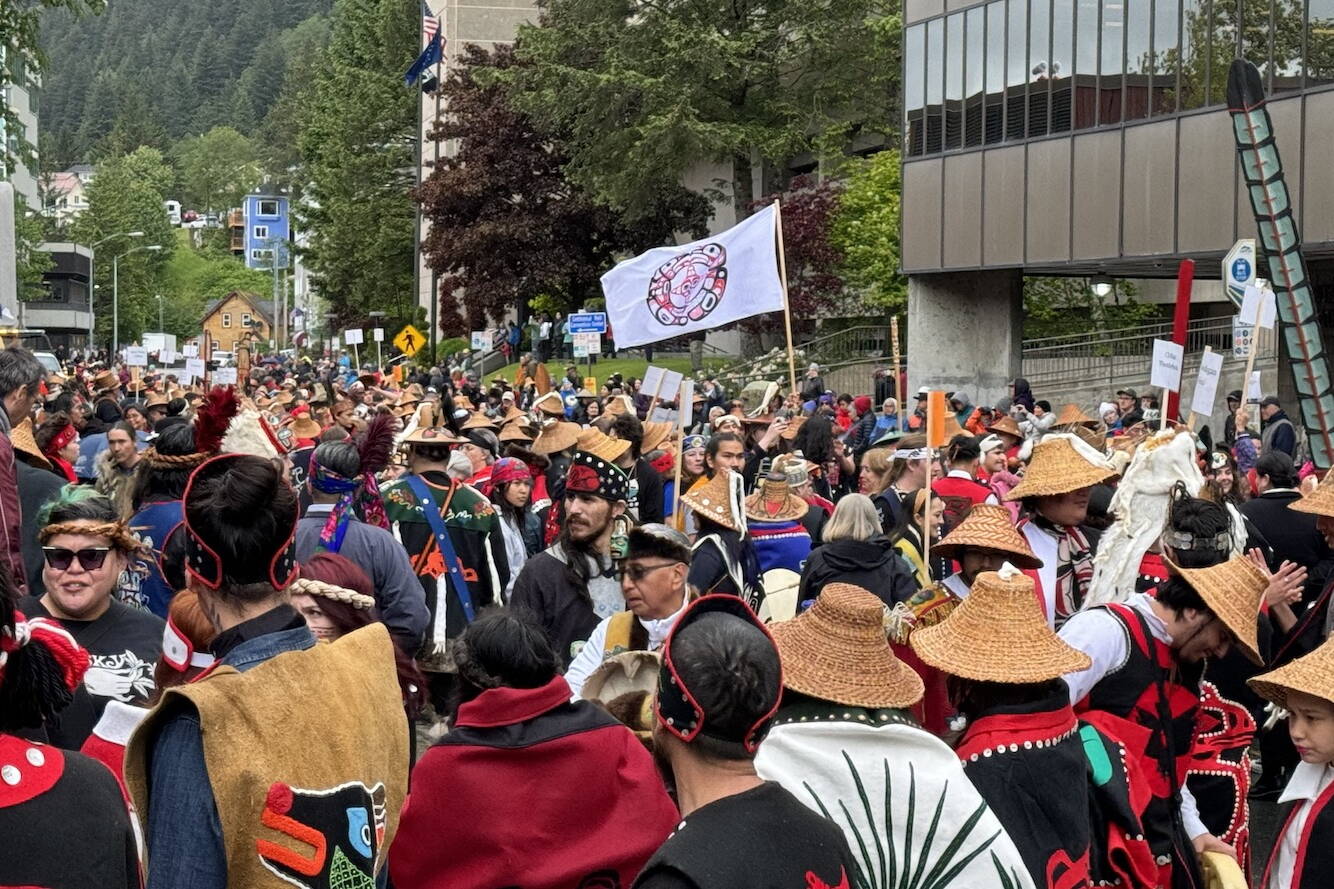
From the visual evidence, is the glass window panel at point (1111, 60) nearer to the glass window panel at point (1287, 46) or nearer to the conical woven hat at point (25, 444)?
the glass window panel at point (1287, 46)

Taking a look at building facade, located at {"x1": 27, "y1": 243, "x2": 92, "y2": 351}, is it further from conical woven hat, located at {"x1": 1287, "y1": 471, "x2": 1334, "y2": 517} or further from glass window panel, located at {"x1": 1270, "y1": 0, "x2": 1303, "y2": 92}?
conical woven hat, located at {"x1": 1287, "y1": 471, "x2": 1334, "y2": 517}

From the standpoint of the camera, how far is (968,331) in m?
37.1

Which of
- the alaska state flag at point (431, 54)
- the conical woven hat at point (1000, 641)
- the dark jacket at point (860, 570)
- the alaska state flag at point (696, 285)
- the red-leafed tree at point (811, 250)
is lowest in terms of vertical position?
the dark jacket at point (860, 570)

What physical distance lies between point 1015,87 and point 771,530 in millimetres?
26313

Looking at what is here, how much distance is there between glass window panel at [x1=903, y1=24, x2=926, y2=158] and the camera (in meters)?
36.3

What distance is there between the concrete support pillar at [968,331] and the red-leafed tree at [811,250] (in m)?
6.14

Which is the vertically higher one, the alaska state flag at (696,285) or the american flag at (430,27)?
the american flag at (430,27)

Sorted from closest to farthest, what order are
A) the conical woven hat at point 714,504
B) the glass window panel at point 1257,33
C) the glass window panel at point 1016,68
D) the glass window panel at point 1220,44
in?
the conical woven hat at point 714,504 < the glass window panel at point 1257,33 < the glass window panel at point 1220,44 < the glass window panel at point 1016,68

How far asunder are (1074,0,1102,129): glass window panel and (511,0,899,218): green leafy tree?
1179 cm

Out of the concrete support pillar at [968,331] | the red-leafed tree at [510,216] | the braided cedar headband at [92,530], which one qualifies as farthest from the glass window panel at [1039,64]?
the braided cedar headband at [92,530]

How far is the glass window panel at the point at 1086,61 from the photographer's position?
31562 millimetres

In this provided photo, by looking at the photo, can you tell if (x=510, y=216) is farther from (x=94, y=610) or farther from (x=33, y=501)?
(x=94, y=610)

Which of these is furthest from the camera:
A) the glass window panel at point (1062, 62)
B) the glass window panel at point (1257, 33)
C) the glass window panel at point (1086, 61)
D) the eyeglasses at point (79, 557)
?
the glass window panel at point (1062, 62)

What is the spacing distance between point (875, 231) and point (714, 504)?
3546cm
